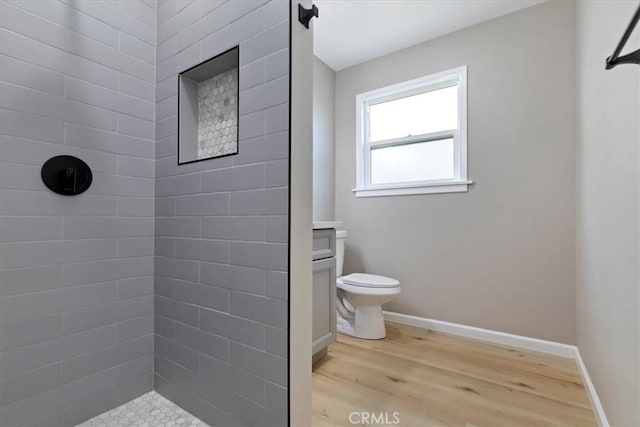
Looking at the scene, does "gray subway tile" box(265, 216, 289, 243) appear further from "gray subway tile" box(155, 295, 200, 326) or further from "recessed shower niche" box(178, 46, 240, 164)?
"gray subway tile" box(155, 295, 200, 326)

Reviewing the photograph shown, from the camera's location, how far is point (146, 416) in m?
1.38

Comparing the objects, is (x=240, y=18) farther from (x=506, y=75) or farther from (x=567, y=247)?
(x=567, y=247)

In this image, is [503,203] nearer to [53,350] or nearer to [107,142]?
[107,142]

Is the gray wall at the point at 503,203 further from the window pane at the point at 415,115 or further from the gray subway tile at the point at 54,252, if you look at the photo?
the gray subway tile at the point at 54,252

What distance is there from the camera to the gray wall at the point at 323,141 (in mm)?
2793

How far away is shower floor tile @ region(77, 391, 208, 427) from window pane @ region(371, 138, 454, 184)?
7.54 feet

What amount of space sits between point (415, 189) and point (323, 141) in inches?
39.2

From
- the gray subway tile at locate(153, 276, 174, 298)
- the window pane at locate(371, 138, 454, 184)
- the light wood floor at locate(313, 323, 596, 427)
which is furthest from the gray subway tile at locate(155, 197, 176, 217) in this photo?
the window pane at locate(371, 138, 454, 184)

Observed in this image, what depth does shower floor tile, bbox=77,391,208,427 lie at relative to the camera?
1327 mm

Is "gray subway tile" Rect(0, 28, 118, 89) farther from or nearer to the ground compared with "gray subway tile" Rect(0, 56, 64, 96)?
farther from the ground

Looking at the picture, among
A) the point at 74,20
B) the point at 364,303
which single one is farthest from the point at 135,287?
the point at 364,303

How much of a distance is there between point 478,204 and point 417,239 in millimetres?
559

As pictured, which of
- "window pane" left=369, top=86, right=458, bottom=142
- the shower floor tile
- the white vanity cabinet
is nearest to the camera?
the shower floor tile

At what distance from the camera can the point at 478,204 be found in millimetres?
2340
